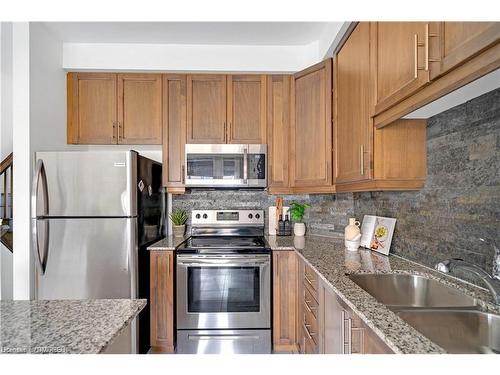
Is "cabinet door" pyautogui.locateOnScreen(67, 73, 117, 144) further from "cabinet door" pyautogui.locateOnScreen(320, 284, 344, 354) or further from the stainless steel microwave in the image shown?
"cabinet door" pyautogui.locateOnScreen(320, 284, 344, 354)

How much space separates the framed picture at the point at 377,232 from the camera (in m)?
1.96

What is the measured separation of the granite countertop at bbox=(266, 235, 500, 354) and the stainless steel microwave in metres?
0.64

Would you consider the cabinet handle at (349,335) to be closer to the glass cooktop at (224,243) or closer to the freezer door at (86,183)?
the glass cooktop at (224,243)

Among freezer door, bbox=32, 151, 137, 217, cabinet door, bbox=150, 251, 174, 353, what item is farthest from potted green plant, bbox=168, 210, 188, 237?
freezer door, bbox=32, 151, 137, 217

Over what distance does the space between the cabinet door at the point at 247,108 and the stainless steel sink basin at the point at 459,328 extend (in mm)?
1905

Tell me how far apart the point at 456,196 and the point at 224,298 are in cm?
169

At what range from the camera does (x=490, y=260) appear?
1.21 m

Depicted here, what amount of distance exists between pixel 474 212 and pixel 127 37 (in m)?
2.71

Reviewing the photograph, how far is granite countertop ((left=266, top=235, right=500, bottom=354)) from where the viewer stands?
0.81 meters

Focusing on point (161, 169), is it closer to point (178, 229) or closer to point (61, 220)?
point (178, 229)

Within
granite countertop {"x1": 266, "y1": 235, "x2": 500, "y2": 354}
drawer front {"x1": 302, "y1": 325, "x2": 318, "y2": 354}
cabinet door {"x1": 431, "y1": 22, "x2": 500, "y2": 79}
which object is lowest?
drawer front {"x1": 302, "y1": 325, "x2": 318, "y2": 354}

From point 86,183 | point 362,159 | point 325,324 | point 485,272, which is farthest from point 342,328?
point 86,183

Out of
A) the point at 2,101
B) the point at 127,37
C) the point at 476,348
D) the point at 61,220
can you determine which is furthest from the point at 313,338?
the point at 2,101

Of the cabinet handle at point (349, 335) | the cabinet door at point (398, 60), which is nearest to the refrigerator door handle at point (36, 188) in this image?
the cabinet handle at point (349, 335)
